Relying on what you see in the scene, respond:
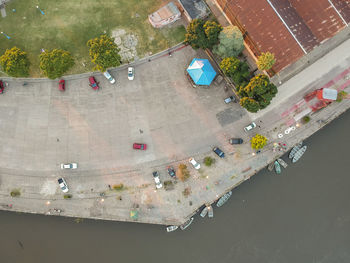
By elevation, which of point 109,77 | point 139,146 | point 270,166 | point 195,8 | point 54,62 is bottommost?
point 270,166

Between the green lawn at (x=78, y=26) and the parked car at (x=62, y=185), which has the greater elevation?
the green lawn at (x=78, y=26)

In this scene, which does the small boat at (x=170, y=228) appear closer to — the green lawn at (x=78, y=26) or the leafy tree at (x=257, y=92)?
the leafy tree at (x=257, y=92)

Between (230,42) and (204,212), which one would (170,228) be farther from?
(230,42)

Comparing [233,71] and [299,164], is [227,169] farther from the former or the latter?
[233,71]

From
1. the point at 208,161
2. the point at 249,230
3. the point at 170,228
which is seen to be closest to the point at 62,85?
the point at 208,161

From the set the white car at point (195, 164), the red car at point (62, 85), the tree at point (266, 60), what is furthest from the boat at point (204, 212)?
the red car at point (62, 85)

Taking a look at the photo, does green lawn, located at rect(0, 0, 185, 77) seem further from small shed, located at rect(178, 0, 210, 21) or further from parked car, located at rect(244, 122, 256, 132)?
parked car, located at rect(244, 122, 256, 132)

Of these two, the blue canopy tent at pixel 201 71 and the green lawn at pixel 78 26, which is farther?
the green lawn at pixel 78 26
